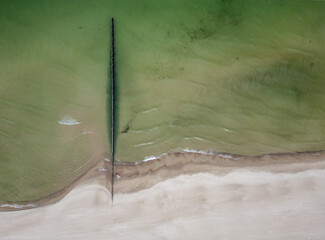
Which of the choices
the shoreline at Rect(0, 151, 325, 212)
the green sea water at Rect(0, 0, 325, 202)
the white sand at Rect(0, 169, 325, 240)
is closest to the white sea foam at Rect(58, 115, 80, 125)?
the green sea water at Rect(0, 0, 325, 202)

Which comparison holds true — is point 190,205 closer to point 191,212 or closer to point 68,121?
point 191,212

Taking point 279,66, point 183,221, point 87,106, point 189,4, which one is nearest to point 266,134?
point 279,66

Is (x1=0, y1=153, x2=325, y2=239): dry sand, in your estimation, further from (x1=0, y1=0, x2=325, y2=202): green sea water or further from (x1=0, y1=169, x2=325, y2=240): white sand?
(x1=0, y1=0, x2=325, y2=202): green sea water

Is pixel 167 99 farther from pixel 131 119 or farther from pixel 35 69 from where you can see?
pixel 35 69

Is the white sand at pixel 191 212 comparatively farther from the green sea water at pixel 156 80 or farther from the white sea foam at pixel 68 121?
the white sea foam at pixel 68 121

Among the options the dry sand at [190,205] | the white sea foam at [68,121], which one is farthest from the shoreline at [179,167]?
the white sea foam at [68,121]

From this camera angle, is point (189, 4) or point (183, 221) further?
point (189, 4)
